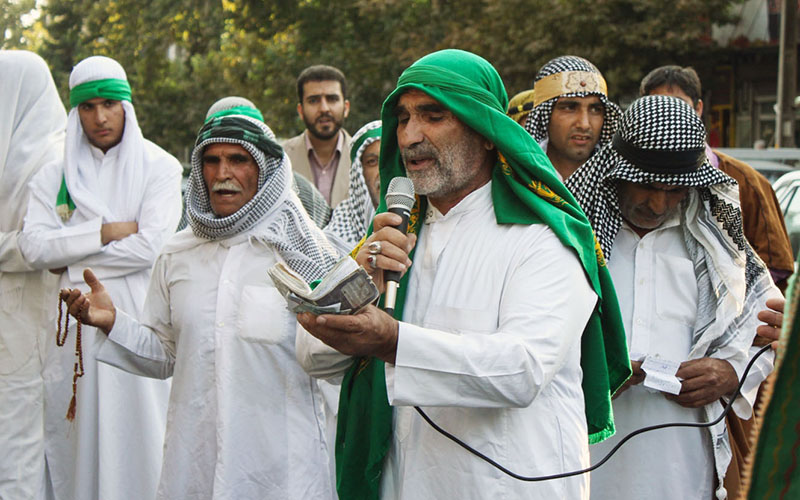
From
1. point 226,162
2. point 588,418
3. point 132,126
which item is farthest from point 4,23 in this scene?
point 588,418

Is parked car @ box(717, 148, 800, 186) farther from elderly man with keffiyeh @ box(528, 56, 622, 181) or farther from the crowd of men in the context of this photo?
elderly man with keffiyeh @ box(528, 56, 622, 181)

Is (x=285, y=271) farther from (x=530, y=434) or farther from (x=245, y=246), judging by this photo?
(x=245, y=246)

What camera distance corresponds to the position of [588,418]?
3367 millimetres

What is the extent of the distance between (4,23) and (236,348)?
75.9 ft

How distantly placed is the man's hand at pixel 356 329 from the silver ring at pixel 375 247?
20 centimetres

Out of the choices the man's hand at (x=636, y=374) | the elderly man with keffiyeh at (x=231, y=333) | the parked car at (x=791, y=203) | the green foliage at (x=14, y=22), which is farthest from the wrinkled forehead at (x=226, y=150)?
the green foliage at (x=14, y=22)

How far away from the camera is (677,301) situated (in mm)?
4094

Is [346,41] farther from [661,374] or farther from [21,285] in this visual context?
[661,374]

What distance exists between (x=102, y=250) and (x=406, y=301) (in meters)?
2.72

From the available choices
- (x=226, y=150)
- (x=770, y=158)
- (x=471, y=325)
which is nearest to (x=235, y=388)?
(x=226, y=150)

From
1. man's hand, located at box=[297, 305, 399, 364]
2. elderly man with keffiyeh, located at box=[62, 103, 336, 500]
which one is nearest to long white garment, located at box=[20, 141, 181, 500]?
elderly man with keffiyeh, located at box=[62, 103, 336, 500]

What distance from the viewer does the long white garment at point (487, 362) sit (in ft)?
9.01

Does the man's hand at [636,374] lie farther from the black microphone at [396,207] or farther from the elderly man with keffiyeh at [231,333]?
the black microphone at [396,207]

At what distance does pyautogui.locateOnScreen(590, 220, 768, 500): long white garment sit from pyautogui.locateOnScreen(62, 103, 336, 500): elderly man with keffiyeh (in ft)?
3.93
